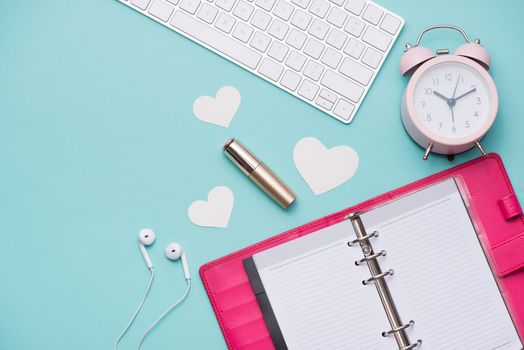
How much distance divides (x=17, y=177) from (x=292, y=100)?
19.0 inches

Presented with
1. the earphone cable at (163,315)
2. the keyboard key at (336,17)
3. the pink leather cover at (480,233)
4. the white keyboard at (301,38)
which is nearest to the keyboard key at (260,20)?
the white keyboard at (301,38)

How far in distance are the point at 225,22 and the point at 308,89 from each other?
18cm

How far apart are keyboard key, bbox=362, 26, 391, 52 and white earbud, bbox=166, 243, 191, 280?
1.53 ft

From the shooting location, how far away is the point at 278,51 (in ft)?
2.98

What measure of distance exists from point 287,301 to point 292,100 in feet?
1.08

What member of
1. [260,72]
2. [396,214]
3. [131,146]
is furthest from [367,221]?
[131,146]

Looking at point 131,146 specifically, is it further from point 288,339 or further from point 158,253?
point 288,339

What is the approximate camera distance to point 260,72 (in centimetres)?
91

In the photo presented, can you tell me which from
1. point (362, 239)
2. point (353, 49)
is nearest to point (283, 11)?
point (353, 49)

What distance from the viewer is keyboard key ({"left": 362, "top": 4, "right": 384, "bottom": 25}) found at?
3.01ft

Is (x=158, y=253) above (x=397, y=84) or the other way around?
the other way around

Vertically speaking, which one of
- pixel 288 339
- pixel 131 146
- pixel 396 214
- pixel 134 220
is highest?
pixel 131 146

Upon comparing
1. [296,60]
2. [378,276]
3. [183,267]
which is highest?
[296,60]

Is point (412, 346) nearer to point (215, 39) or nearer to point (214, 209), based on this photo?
point (214, 209)
